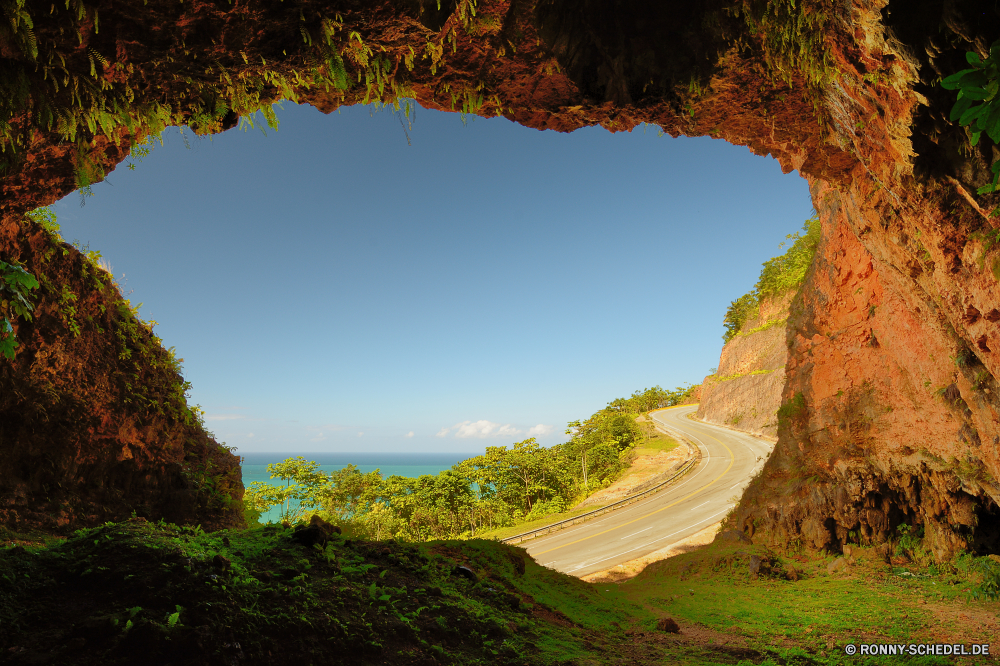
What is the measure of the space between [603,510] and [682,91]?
23226mm

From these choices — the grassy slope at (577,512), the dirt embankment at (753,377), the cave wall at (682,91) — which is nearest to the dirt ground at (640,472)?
the grassy slope at (577,512)

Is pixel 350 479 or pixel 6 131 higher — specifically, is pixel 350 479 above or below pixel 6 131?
below

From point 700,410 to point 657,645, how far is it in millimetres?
46678

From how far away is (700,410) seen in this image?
47781 mm

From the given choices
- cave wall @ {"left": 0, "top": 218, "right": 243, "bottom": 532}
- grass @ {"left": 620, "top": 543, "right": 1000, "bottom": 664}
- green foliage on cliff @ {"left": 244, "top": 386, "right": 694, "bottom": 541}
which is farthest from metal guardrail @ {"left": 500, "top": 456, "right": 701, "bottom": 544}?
cave wall @ {"left": 0, "top": 218, "right": 243, "bottom": 532}

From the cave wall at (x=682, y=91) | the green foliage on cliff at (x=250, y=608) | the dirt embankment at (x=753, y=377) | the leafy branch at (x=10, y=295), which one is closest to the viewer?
the green foliage on cliff at (x=250, y=608)

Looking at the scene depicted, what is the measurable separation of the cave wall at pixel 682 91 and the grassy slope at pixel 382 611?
312 cm

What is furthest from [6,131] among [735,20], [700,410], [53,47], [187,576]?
[700,410]

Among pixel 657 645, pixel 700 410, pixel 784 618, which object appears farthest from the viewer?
pixel 700 410

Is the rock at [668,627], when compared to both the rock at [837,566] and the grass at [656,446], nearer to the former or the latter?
the rock at [837,566]

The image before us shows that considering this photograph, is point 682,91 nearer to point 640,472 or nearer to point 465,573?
point 465,573

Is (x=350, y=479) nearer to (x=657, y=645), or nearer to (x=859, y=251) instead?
(x=657, y=645)

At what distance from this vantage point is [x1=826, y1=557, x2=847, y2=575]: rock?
1077 cm

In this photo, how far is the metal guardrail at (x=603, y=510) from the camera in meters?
21.5
